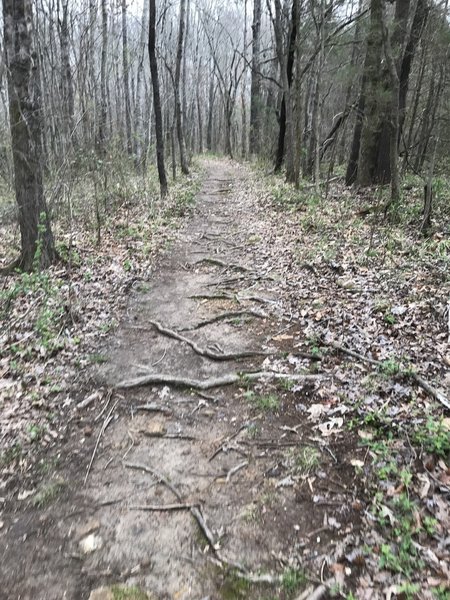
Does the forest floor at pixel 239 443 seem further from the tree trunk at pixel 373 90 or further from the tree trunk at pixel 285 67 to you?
the tree trunk at pixel 285 67

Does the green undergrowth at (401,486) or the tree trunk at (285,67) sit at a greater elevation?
the tree trunk at (285,67)

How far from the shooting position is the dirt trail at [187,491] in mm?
2992

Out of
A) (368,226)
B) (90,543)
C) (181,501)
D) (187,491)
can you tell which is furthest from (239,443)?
(368,226)

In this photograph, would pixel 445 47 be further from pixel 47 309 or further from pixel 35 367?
pixel 35 367

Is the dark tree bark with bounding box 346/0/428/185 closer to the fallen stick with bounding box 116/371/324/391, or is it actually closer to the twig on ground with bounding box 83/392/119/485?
the fallen stick with bounding box 116/371/324/391

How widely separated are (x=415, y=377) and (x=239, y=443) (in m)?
1.86

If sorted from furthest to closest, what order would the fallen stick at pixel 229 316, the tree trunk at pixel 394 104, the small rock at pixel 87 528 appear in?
the tree trunk at pixel 394 104 < the fallen stick at pixel 229 316 < the small rock at pixel 87 528

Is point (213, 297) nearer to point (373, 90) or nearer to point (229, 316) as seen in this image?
point (229, 316)

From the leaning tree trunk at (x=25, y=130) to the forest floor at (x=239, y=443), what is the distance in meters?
1.32

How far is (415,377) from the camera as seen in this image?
4.45 metres

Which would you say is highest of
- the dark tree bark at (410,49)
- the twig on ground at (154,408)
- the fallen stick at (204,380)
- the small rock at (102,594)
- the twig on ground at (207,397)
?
the dark tree bark at (410,49)

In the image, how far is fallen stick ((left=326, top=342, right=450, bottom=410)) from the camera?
409cm

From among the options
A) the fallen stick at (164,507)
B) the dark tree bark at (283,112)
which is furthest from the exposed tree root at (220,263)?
the dark tree bark at (283,112)

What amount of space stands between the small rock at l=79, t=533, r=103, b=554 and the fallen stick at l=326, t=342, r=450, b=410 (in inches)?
120
